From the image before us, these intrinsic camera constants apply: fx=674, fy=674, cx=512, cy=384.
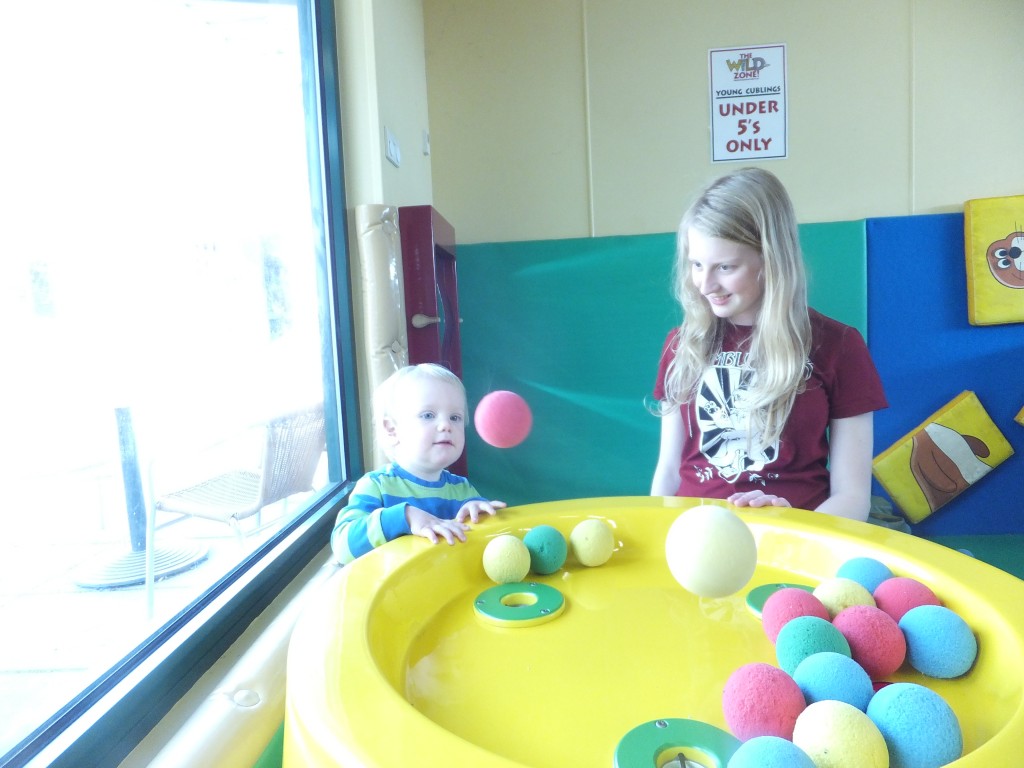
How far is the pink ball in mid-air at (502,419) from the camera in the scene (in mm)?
981

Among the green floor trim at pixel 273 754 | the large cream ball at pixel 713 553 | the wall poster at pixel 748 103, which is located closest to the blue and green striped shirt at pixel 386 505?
the green floor trim at pixel 273 754

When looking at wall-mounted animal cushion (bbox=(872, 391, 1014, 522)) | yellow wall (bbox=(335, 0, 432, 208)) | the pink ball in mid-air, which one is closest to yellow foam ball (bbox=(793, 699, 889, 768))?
the pink ball in mid-air

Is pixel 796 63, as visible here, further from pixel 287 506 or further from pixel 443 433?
pixel 287 506

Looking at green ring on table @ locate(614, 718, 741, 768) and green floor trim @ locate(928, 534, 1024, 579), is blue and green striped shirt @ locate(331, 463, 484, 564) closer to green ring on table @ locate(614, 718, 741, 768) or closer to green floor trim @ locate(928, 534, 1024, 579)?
green ring on table @ locate(614, 718, 741, 768)

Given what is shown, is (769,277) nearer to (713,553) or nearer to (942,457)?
(713,553)

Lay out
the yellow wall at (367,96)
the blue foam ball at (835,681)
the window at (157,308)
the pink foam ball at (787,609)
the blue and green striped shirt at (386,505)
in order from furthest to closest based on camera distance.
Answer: the yellow wall at (367,96)
the window at (157,308)
the blue and green striped shirt at (386,505)
the pink foam ball at (787,609)
the blue foam ball at (835,681)

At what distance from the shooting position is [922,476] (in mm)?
2373

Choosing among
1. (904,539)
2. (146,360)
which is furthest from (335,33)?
(904,539)

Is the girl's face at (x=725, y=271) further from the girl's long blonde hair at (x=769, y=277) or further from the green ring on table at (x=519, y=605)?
the green ring on table at (x=519, y=605)

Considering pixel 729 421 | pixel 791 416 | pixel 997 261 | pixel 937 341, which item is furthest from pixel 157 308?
pixel 997 261

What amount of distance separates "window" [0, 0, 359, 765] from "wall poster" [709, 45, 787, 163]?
1418mm

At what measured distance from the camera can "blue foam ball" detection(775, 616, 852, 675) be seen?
1.93 feet

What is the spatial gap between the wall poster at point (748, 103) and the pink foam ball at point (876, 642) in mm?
2129

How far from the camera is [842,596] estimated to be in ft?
2.26
